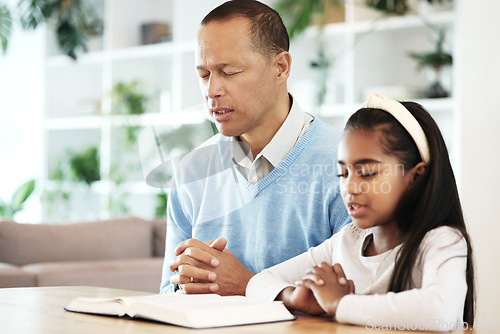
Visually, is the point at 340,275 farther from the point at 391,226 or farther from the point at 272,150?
the point at 272,150

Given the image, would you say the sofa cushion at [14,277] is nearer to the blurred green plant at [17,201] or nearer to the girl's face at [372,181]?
the girl's face at [372,181]

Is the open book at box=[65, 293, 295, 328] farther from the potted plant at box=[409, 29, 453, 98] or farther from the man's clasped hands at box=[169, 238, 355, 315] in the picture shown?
the potted plant at box=[409, 29, 453, 98]

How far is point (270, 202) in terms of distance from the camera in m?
1.49

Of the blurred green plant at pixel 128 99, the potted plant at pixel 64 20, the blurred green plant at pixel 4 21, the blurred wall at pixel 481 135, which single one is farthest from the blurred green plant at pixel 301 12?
the blurred green plant at pixel 4 21

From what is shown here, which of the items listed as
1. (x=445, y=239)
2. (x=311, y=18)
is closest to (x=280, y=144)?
(x=445, y=239)

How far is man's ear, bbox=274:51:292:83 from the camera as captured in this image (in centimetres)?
158

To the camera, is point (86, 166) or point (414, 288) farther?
point (86, 166)

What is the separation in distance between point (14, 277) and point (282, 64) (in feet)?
5.05

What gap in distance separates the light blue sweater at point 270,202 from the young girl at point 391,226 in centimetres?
35

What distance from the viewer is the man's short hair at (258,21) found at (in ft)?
4.96

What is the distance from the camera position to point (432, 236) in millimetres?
976

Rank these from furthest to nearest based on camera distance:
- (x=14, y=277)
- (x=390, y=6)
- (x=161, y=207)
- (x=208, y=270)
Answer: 1. (x=161, y=207)
2. (x=390, y=6)
3. (x=14, y=277)
4. (x=208, y=270)

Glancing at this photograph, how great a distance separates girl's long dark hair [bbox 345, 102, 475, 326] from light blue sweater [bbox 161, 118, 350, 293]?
1.28 feet

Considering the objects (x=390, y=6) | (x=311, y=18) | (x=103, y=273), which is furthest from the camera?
(x=311, y=18)
